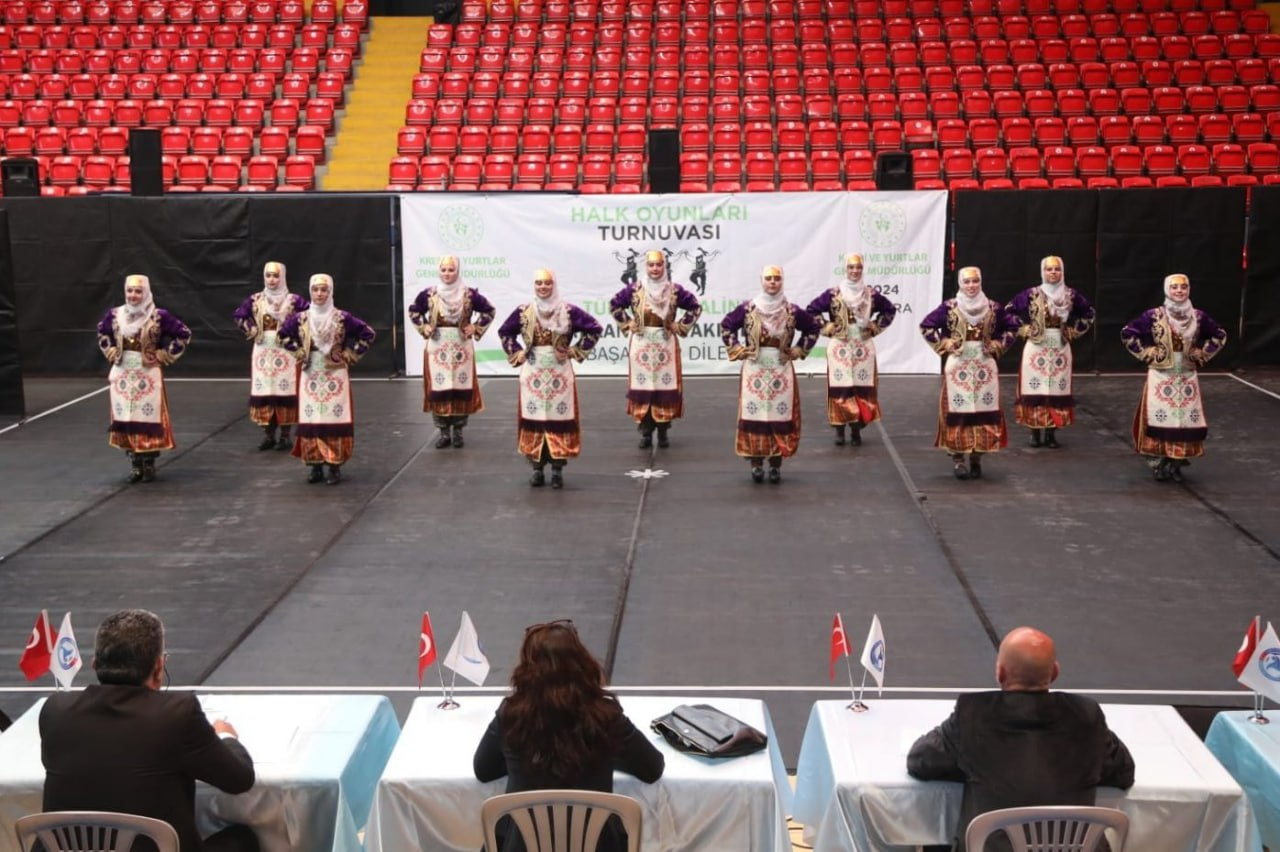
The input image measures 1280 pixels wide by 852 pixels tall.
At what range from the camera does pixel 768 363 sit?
10.4m

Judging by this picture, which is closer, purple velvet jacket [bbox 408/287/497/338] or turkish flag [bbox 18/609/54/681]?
turkish flag [bbox 18/609/54/681]

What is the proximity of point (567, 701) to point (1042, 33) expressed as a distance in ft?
55.6

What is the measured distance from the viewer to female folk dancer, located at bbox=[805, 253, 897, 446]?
11719mm

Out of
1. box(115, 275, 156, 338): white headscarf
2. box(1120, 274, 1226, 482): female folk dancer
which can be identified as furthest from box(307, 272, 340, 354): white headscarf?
box(1120, 274, 1226, 482): female folk dancer

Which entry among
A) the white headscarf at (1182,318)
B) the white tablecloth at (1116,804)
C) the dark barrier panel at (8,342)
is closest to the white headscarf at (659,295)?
the white headscarf at (1182,318)

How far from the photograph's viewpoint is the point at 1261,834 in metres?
4.52

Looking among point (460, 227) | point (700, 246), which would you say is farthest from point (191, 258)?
point (700, 246)

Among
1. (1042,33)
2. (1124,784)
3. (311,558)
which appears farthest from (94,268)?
(1124,784)

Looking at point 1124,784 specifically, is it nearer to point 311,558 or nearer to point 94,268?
point 311,558

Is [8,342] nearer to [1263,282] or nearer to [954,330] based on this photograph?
[954,330]

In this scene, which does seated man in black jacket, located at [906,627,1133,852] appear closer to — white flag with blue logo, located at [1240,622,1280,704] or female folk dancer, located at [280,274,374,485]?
white flag with blue logo, located at [1240,622,1280,704]

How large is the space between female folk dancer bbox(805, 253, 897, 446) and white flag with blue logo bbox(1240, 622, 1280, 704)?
23.1ft

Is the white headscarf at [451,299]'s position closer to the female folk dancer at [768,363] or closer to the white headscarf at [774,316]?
the female folk dancer at [768,363]

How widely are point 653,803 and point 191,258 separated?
12469 millimetres
